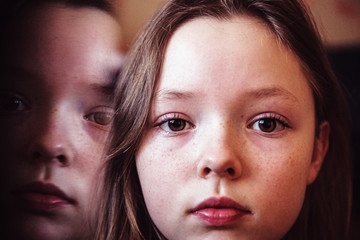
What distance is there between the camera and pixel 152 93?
738 millimetres

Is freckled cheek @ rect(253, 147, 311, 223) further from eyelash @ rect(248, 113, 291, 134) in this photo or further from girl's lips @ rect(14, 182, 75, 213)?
girl's lips @ rect(14, 182, 75, 213)

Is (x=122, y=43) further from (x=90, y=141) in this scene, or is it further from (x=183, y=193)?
(x=183, y=193)

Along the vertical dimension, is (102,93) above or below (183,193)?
above

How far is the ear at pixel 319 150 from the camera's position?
82 centimetres

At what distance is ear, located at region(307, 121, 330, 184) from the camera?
818 mm

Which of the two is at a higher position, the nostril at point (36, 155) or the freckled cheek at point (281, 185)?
the nostril at point (36, 155)

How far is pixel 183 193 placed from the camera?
695mm

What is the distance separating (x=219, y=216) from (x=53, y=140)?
308 mm

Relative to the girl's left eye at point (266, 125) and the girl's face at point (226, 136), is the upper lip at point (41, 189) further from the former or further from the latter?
the girl's left eye at point (266, 125)

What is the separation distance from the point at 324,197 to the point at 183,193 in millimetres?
361

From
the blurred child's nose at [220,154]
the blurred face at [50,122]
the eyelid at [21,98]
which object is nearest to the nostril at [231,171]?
the blurred child's nose at [220,154]

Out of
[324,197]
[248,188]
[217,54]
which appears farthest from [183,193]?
[324,197]

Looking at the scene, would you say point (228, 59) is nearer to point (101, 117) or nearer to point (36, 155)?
point (101, 117)

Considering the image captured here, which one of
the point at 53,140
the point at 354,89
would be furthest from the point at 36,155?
the point at 354,89
